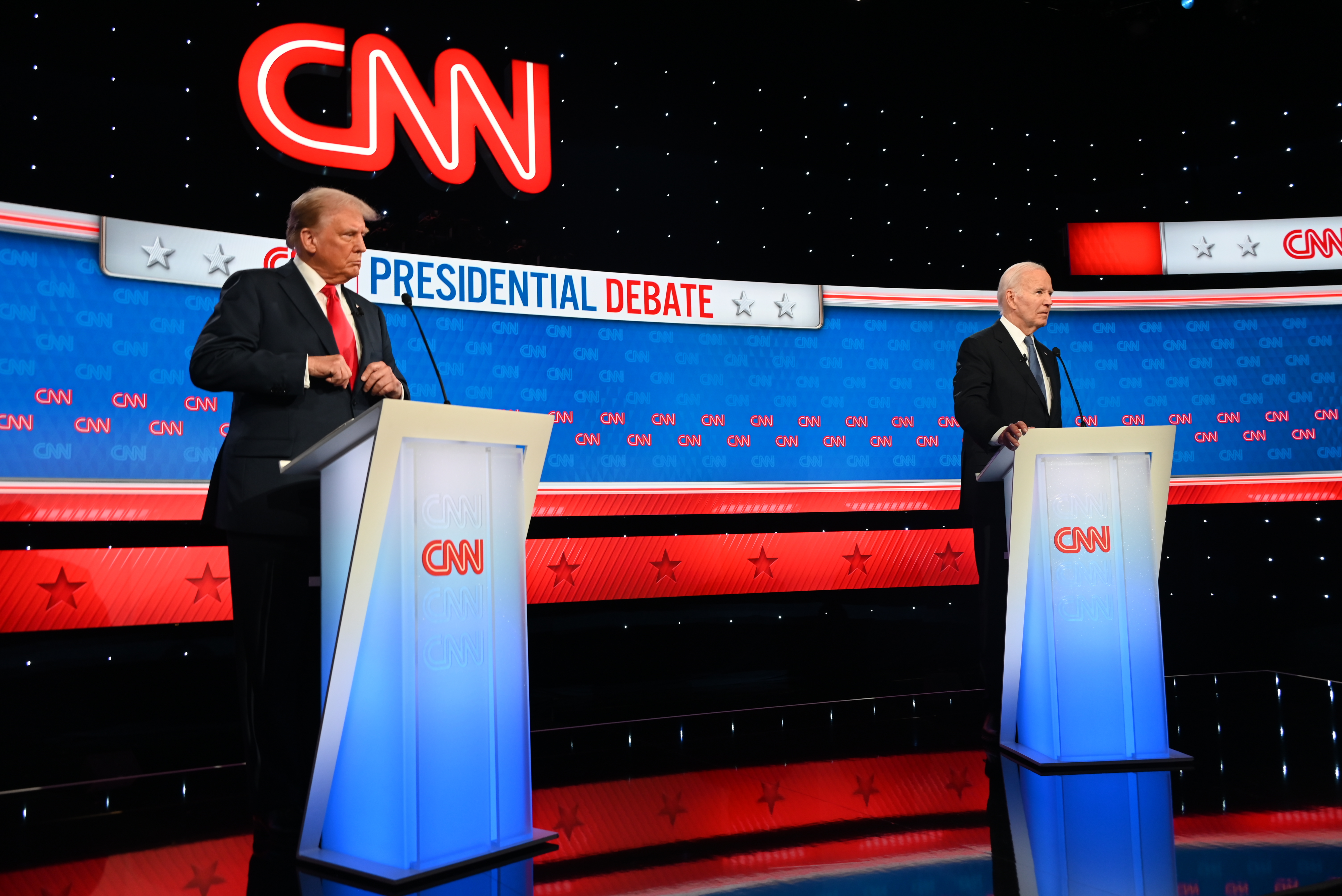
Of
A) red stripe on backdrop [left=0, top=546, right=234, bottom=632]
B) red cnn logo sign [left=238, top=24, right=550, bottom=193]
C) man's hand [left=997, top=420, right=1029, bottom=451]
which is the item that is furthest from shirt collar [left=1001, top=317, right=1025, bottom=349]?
red stripe on backdrop [left=0, top=546, right=234, bottom=632]

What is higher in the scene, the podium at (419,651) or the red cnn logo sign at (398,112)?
the red cnn logo sign at (398,112)

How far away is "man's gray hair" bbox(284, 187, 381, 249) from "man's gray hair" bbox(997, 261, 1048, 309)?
7.18ft

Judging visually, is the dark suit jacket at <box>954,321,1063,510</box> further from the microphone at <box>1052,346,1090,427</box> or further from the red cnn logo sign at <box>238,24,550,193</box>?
the red cnn logo sign at <box>238,24,550,193</box>

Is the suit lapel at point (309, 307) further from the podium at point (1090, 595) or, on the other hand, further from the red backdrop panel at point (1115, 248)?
the red backdrop panel at point (1115, 248)

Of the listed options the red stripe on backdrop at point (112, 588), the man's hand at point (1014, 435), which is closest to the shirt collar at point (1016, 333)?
the man's hand at point (1014, 435)

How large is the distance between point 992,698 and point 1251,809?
978mm

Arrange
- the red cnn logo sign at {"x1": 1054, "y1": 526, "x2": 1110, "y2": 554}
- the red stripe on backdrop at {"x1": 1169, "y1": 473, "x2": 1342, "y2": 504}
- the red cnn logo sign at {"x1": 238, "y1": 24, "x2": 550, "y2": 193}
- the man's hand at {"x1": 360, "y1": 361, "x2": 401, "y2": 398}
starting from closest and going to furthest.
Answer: the man's hand at {"x1": 360, "y1": 361, "x2": 401, "y2": 398}, the red cnn logo sign at {"x1": 1054, "y1": 526, "x2": 1110, "y2": 554}, the red cnn logo sign at {"x1": 238, "y1": 24, "x2": 550, "y2": 193}, the red stripe on backdrop at {"x1": 1169, "y1": 473, "x2": 1342, "y2": 504}

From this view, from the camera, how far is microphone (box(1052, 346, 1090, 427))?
2.82 m

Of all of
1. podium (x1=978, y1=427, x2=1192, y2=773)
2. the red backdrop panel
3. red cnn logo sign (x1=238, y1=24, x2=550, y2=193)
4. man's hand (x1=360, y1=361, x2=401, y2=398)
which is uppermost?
red cnn logo sign (x1=238, y1=24, x2=550, y2=193)

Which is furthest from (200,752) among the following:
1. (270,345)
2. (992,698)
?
(992,698)

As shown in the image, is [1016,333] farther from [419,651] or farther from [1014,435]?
[419,651]

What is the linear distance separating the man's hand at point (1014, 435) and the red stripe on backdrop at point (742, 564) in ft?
5.27

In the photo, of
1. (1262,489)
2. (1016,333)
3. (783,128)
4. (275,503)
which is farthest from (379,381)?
(1262,489)

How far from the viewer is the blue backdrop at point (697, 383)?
10.9 feet
